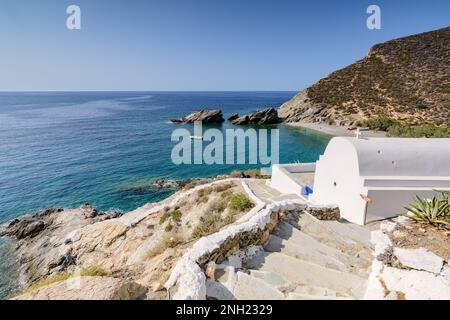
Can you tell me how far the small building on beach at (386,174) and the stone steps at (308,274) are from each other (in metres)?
5.44

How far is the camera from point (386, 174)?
34.5 ft

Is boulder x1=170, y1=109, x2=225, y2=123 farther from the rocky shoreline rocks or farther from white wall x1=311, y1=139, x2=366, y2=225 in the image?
white wall x1=311, y1=139, x2=366, y2=225

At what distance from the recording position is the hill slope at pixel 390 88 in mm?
53812

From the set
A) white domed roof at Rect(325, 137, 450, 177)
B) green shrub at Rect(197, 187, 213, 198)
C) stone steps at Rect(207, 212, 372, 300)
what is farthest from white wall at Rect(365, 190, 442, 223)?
green shrub at Rect(197, 187, 213, 198)

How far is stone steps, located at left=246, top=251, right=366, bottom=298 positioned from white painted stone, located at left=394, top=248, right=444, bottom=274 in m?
0.96

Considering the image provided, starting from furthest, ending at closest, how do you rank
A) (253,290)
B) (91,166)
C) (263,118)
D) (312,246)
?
(263,118) → (91,166) → (312,246) → (253,290)

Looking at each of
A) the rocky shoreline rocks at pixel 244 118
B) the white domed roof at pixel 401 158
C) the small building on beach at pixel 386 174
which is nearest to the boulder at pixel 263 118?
the rocky shoreline rocks at pixel 244 118

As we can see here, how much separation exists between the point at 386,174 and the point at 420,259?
21.8 ft

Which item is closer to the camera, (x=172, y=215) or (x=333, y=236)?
(x=333, y=236)

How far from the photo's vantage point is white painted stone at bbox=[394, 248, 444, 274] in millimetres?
4555

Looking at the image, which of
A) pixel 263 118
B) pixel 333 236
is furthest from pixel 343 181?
pixel 263 118

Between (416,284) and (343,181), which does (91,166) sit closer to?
(343,181)
